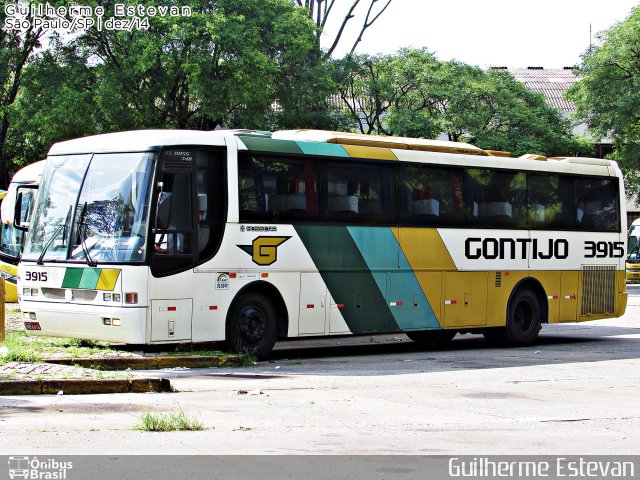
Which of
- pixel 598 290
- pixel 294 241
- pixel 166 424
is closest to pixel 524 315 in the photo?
pixel 598 290

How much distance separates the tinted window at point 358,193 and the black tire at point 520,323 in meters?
3.67

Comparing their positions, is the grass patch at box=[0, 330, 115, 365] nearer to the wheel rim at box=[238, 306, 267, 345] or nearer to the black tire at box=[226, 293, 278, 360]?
the black tire at box=[226, 293, 278, 360]

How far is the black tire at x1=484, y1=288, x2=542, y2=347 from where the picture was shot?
2041cm

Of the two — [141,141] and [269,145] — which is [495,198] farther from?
[141,141]

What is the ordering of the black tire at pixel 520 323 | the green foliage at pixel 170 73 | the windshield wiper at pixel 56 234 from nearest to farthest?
the windshield wiper at pixel 56 234 < the black tire at pixel 520 323 < the green foliage at pixel 170 73

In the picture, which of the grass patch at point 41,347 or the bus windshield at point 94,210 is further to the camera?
the bus windshield at point 94,210

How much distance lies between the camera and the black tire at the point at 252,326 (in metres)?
16.0

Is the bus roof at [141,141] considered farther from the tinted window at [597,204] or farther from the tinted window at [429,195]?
the tinted window at [597,204]

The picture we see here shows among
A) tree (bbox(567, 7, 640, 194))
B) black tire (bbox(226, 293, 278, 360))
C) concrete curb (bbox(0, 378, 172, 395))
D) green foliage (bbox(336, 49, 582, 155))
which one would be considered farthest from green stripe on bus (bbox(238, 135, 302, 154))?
Answer: tree (bbox(567, 7, 640, 194))
